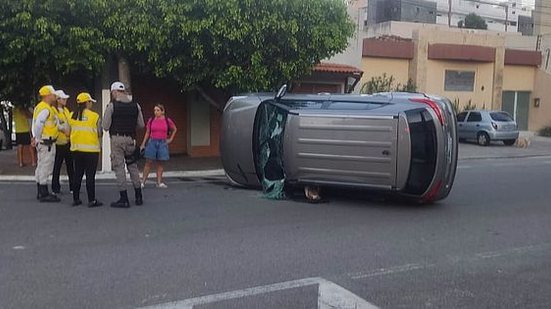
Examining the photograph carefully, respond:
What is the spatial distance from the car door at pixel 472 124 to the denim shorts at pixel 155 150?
17.6m

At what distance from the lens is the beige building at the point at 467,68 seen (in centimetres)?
2800

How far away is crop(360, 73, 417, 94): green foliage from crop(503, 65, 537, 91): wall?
23.7 ft

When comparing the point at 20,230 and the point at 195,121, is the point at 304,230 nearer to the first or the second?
the point at 20,230

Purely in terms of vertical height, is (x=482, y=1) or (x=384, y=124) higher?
(x=482, y=1)

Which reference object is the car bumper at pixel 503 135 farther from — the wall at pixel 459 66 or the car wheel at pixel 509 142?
the wall at pixel 459 66

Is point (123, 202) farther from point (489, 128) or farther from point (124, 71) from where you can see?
point (489, 128)

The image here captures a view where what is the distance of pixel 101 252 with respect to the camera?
6.62 m

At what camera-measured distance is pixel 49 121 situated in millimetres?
9461

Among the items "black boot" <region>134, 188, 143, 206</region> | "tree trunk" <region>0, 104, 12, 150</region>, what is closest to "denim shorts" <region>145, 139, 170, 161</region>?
"black boot" <region>134, 188, 143, 206</region>

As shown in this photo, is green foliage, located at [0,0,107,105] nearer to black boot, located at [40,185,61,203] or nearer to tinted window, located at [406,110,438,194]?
black boot, located at [40,185,61,203]

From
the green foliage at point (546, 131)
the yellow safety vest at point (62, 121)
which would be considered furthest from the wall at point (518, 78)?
the yellow safety vest at point (62, 121)

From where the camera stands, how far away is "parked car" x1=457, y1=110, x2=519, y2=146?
83.1ft

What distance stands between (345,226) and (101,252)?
3254mm

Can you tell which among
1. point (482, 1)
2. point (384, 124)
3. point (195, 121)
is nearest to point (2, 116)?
point (195, 121)
